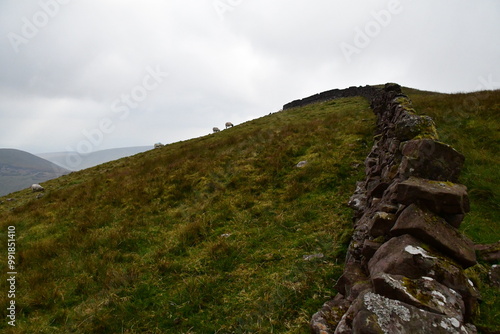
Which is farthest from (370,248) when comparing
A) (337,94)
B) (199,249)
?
(337,94)

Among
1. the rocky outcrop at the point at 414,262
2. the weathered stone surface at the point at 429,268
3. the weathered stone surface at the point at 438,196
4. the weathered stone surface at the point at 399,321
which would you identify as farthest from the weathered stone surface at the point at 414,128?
the weathered stone surface at the point at 399,321

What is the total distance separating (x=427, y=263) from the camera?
3146 millimetres

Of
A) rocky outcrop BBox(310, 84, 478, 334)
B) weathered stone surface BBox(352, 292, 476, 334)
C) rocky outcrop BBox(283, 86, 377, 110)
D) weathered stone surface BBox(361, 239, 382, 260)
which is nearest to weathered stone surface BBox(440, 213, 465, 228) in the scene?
rocky outcrop BBox(310, 84, 478, 334)

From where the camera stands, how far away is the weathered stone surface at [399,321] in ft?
8.13

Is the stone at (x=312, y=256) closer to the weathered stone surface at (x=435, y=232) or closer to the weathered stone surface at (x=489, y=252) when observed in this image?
the weathered stone surface at (x=435, y=232)

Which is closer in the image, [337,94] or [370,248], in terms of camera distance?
[370,248]

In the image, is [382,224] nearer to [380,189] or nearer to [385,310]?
[380,189]

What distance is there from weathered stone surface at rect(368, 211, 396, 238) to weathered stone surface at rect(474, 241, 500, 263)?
157 cm

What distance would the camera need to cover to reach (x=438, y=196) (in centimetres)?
372

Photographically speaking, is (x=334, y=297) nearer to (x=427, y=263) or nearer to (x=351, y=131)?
(x=427, y=263)

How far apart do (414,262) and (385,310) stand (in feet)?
2.86

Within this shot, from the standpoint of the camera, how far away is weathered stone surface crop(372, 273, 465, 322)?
2.71 metres

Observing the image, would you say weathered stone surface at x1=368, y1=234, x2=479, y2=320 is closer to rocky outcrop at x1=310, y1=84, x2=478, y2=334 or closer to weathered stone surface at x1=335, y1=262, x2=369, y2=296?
rocky outcrop at x1=310, y1=84, x2=478, y2=334

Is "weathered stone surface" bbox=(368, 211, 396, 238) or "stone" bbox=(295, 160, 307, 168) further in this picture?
"stone" bbox=(295, 160, 307, 168)
